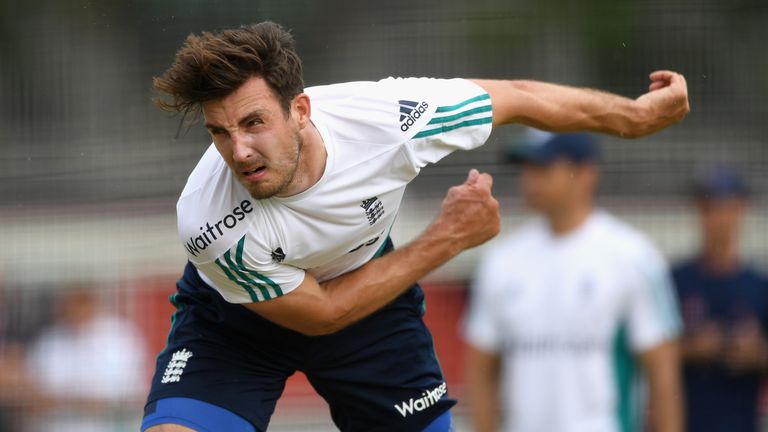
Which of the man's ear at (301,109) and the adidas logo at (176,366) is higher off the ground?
the man's ear at (301,109)

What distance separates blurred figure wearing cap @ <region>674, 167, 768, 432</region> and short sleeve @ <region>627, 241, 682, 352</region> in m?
0.55

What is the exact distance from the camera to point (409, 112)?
4.25 m

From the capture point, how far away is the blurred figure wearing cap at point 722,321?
6.69 meters

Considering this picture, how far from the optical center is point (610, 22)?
8.21 metres

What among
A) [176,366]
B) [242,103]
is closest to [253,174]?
[242,103]

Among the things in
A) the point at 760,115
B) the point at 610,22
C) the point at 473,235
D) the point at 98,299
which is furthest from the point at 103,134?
the point at 473,235

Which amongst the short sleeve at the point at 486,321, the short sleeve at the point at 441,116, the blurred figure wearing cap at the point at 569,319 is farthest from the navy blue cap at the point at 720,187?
the short sleeve at the point at 441,116

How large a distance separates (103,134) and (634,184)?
3.32 m

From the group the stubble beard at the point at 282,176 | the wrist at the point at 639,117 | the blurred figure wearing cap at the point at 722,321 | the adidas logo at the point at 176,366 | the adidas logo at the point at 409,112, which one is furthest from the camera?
the blurred figure wearing cap at the point at 722,321

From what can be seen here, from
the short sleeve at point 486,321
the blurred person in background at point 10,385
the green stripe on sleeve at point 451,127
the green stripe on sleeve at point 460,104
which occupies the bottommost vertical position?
the blurred person in background at point 10,385

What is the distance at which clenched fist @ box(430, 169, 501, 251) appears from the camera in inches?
168

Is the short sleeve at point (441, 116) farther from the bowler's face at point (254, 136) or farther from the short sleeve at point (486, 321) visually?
the short sleeve at point (486, 321)

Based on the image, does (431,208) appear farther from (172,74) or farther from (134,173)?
(172,74)

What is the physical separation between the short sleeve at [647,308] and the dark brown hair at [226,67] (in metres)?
2.66
